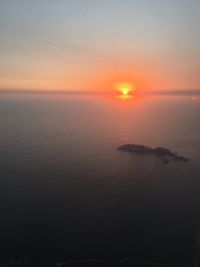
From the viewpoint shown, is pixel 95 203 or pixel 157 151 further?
pixel 157 151

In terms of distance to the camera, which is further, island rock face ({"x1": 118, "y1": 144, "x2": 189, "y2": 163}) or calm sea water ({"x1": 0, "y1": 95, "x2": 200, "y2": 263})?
island rock face ({"x1": 118, "y1": 144, "x2": 189, "y2": 163})

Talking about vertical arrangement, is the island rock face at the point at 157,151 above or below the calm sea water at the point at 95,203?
above

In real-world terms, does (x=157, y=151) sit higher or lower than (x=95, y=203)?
higher

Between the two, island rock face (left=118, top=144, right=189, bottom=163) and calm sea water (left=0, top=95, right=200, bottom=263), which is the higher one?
island rock face (left=118, top=144, right=189, bottom=163)

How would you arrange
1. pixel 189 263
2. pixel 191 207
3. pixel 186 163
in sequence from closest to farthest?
pixel 189 263, pixel 191 207, pixel 186 163

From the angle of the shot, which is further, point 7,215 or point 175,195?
point 175,195

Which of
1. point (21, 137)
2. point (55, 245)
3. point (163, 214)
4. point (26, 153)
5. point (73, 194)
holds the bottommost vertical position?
point (55, 245)

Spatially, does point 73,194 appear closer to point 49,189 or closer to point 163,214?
point 49,189

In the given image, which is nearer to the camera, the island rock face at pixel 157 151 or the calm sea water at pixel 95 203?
the calm sea water at pixel 95 203

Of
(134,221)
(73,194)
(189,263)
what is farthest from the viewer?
(73,194)

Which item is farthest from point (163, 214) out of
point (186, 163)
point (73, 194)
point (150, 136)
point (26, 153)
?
point (150, 136)

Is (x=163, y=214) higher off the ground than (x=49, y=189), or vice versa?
(x=49, y=189)
